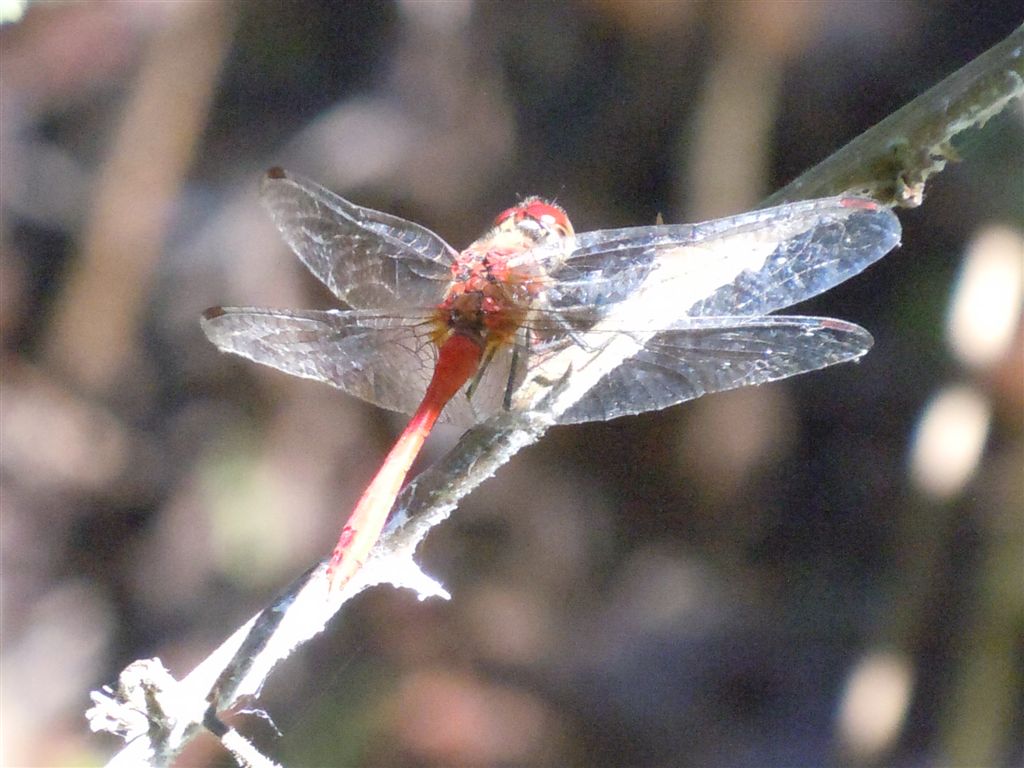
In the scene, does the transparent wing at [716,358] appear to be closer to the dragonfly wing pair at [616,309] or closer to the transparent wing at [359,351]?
the dragonfly wing pair at [616,309]

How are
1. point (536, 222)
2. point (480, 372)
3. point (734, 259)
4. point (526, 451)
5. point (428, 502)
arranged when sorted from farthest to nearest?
point (526, 451), point (536, 222), point (480, 372), point (734, 259), point (428, 502)

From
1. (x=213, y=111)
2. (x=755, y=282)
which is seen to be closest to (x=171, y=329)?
(x=213, y=111)

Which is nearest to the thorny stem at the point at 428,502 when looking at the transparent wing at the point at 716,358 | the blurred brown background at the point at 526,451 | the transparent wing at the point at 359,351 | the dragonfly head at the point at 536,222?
the transparent wing at the point at 716,358

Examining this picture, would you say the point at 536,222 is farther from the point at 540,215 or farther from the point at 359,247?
the point at 359,247

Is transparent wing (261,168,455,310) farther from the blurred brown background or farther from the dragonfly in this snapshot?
the blurred brown background

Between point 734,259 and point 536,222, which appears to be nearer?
point 734,259

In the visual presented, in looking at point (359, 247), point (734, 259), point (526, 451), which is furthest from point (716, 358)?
point (526, 451)
